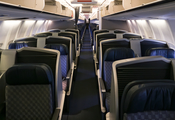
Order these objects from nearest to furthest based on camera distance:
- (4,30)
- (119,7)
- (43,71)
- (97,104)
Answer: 1. (43,71)
2. (97,104)
3. (4,30)
4. (119,7)

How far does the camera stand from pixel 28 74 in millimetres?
1784

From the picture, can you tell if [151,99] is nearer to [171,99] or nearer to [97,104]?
[171,99]

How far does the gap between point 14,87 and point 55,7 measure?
4.93 meters

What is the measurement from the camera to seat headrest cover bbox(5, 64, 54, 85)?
5.72 feet

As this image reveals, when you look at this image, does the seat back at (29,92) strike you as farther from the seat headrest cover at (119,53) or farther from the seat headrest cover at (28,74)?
the seat headrest cover at (119,53)

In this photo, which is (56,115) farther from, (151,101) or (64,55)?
(64,55)

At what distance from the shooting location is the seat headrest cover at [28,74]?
1.74 metres

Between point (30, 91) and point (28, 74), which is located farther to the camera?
point (30, 91)

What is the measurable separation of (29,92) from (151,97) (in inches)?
57.9

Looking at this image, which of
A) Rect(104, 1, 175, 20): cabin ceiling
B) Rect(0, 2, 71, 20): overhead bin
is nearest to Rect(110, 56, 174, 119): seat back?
Rect(104, 1, 175, 20): cabin ceiling

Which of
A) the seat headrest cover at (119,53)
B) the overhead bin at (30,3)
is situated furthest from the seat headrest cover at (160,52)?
the overhead bin at (30,3)

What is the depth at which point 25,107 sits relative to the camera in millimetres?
1979

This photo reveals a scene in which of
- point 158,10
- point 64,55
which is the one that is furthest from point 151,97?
point 64,55

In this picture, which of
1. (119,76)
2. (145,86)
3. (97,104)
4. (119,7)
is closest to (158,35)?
(119,7)
